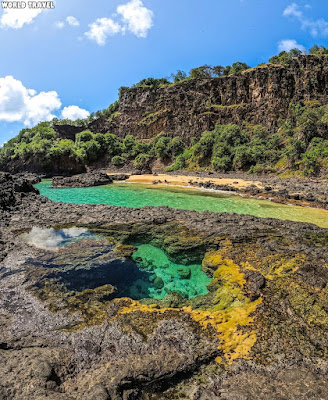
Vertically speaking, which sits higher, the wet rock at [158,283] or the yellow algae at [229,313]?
the yellow algae at [229,313]

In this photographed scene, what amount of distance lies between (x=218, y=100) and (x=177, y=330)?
6775 centimetres

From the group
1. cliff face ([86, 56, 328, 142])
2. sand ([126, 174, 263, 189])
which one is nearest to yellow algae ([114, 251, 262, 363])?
sand ([126, 174, 263, 189])

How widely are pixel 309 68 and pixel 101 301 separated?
218 ft

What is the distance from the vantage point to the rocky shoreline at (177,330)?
427 cm

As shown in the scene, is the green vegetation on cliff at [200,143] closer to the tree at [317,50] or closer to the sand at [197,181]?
the tree at [317,50]

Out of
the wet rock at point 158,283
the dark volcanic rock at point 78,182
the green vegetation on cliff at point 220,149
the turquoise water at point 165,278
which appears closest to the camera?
the turquoise water at point 165,278

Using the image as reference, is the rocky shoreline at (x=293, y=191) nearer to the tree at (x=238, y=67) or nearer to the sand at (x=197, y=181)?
the sand at (x=197, y=181)

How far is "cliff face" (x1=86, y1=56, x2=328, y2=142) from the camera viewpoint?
52719 millimetres

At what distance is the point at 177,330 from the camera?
579 centimetres

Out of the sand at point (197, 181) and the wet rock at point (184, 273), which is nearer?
the wet rock at point (184, 273)

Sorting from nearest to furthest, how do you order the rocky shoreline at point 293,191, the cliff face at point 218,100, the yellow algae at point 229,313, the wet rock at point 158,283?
the yellow algae at point 229,313 → the wet rock at point 158,283 → the rocky shoreline at point 293,191 → the cliff face at point 218,100

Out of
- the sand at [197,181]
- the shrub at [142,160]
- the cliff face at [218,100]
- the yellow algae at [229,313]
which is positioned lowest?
the yellow algae at [229,313]

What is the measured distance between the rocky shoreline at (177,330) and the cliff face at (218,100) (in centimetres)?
5272

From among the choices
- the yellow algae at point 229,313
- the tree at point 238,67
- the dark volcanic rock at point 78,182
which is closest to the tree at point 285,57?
the tree at point 238,67
